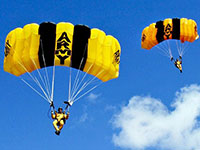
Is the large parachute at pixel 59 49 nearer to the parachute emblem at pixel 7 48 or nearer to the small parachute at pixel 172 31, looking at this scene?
the parachute emblem at pixel 7 48

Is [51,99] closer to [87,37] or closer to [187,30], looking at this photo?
[87,37]

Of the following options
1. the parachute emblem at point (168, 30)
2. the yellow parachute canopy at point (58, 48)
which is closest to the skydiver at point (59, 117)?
the yellow parachute canopy at point (58, 48)

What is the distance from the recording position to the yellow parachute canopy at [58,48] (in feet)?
62.2

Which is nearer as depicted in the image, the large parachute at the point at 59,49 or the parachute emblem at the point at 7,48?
the large parachute at the point at 59,49

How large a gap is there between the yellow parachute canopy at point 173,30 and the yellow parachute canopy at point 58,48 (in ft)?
39.3

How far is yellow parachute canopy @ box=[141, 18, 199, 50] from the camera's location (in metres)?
30.8

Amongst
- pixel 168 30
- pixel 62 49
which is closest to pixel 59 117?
pixel 62 49


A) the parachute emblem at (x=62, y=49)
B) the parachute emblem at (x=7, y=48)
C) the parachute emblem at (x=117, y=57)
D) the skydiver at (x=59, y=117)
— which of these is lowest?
the skydiver at (x=59, y=117)

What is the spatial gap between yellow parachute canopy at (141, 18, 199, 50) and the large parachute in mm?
11919

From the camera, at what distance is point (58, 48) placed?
62.0ft

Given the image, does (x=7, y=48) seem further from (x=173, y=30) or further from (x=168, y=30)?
(x=173, y=30)

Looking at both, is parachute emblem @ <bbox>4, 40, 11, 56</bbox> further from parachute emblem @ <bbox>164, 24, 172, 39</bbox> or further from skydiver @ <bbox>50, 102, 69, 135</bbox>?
parachute emblem @ <bbox>164, 24, 172, 39</bbox>

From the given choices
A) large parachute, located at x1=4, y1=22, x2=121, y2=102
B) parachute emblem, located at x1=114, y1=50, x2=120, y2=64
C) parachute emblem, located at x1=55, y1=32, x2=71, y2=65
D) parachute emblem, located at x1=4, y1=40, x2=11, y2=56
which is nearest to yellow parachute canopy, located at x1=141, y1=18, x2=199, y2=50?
parachute emblem, located at x1=114, y1=50, x2=120, y2=64

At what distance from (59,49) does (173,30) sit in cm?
1400
